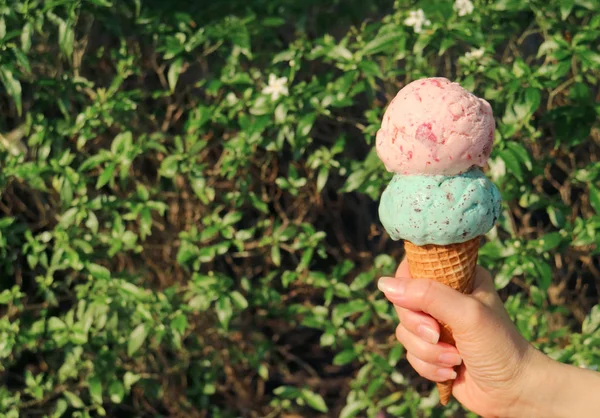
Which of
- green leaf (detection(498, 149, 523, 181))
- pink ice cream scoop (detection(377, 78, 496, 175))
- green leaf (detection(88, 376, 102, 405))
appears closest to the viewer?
pink ice cream scoop (detection(377, 78, 496, 175))

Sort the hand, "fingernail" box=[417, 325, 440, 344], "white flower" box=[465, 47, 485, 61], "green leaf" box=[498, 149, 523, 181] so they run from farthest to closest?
"white flower" box=[465, 47, 485, 61] < "green leaf" box=[498, 149, 523, 181] < "fingernail" box=[417, 325, 440, 344] < the hand

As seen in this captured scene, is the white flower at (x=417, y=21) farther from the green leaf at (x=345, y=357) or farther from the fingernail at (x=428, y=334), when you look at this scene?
the green leaf at (x=345, y=357)

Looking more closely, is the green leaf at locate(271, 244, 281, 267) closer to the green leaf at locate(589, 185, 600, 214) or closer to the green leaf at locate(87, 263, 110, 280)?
the green leaf at locate(87, 263, 110, 280)

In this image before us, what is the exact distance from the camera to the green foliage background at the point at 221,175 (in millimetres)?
2393

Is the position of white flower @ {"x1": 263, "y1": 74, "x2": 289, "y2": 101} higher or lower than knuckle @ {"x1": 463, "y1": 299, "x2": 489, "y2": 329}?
higher

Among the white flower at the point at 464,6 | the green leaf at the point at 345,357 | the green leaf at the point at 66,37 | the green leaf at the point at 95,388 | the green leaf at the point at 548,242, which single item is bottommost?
the green leaf at the point at 345,357

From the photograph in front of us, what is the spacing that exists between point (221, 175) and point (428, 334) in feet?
3.44

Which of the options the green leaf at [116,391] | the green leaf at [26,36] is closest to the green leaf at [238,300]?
the green leaf at [116,391]

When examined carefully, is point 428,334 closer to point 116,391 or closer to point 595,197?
point 595,197

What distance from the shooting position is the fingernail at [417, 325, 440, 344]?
6.08 feet

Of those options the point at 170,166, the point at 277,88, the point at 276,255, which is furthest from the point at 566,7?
the point at 170,166

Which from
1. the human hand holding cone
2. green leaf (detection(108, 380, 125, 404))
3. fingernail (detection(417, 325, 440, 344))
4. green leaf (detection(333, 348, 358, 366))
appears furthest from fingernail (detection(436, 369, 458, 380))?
green leaf (detection(108, 380, 125, 404))

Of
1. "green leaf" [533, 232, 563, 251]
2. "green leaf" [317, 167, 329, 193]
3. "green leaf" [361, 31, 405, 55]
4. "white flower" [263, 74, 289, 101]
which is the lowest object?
"green leaf" [533, 232, 563, 251]

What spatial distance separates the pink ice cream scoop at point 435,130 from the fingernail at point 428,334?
416 millimetres
